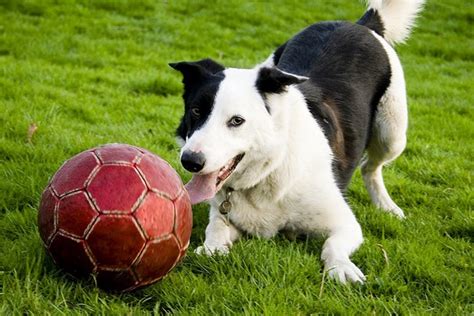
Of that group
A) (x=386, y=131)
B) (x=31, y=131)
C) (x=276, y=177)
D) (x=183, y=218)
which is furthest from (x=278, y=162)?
(x=31, y=131)

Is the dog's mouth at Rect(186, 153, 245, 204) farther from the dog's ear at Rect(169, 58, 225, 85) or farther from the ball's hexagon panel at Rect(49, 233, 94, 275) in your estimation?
the ball's hexagon panel at Rect(49, 233, 94, 275)

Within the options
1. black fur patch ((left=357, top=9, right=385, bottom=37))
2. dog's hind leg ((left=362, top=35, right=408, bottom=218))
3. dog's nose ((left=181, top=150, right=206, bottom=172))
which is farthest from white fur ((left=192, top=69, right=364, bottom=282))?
black fur patch ((left=357, top=9, right=385, bottom=37))

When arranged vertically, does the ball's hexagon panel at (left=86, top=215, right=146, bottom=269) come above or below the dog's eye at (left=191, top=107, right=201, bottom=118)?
below

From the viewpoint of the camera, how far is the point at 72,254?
280 centimetres

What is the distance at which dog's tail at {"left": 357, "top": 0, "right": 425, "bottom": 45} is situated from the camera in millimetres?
5617

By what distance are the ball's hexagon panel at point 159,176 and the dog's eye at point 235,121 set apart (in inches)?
20.5

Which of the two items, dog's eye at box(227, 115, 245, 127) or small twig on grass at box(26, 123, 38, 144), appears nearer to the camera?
dog's eye at box(227, 115, 245, 127)

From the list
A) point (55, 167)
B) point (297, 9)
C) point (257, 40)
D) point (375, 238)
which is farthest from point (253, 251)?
point (297, 9)

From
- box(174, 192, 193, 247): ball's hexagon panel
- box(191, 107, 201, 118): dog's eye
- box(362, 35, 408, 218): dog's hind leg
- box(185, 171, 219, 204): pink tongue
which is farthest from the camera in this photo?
box(362, 35, 408, 218): dog's hind leg

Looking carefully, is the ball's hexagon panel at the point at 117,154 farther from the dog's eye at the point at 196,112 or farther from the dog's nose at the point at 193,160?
the dog's eye at the point at 196,112

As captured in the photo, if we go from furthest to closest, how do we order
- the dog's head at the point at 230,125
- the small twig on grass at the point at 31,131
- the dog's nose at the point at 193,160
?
the small twig on grass at the point at 31,131 < the dog's head at the point at 230,125 < the dog's nose at the point at 193,160

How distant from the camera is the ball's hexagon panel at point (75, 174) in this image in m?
2.82

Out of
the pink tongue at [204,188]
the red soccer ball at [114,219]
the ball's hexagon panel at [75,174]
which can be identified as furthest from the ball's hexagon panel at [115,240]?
the pink tongue at [204,188]

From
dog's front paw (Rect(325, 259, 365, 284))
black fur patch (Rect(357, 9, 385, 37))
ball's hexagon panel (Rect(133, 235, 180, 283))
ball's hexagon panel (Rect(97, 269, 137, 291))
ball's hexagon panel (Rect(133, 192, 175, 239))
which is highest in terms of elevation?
black fur patch (Rect(357, 9, 385, 37))
